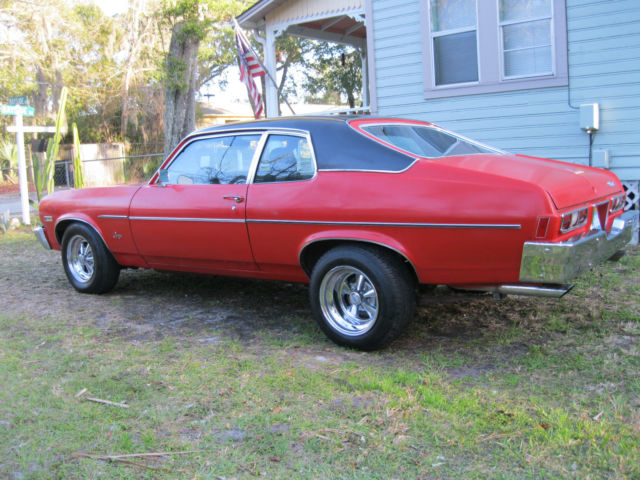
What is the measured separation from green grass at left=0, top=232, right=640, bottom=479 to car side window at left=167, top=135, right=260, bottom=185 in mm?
1154

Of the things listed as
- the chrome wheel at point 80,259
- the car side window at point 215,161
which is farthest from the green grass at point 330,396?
the car side window at point 215,161

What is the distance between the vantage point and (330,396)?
3443 mm

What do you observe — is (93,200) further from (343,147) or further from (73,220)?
(343,147)

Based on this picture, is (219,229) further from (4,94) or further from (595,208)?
(4,94)

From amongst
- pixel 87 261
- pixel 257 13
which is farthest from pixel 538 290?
pixel 257 13

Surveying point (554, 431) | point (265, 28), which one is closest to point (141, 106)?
point (265, 28)

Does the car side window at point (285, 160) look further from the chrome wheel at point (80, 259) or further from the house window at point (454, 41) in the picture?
the house window at point (454, 41)

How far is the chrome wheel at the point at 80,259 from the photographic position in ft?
19.9

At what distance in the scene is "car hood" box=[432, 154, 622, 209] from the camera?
141 inches

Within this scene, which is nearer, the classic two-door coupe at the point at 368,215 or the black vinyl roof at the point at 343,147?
the classic two-door coupe at the point at 368,215

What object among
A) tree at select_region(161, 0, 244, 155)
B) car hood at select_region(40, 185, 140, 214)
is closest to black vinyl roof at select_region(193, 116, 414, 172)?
car hood at select_region(40, 185, 140, 214)

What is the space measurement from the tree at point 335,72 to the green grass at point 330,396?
1488 centimetres

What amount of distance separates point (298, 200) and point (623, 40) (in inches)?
218

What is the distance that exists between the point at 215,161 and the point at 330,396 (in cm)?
238
